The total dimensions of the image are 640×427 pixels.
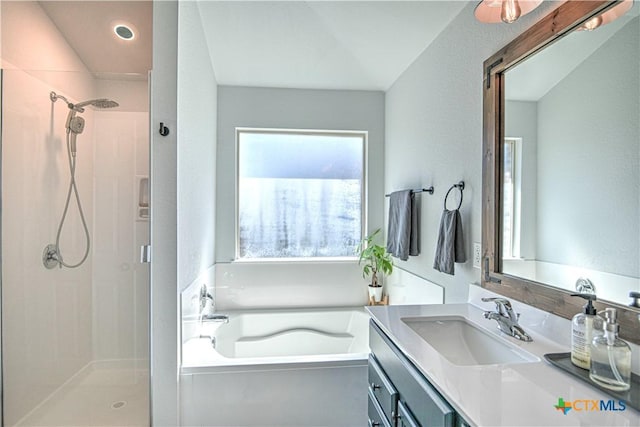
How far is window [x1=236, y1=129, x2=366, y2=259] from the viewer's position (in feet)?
10.2

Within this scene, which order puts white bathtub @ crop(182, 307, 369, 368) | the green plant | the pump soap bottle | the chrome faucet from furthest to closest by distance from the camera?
the green plant → white bathtub @ crop(182, 307, 369, 368) → the chrome faucet → the pump soap bottle

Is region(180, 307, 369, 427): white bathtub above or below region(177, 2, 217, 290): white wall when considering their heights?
below

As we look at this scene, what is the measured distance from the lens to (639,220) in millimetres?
972

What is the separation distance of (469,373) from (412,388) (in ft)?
0.69

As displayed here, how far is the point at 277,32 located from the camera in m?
2.29

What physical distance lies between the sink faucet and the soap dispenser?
31 cm

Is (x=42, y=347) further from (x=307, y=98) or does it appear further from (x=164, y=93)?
(x=307, y=98)

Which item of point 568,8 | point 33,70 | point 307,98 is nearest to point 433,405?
point 568,8

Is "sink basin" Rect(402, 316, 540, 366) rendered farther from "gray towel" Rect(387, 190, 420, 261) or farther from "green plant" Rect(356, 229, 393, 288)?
"green plant" Rect(356, 229, 393, 288)

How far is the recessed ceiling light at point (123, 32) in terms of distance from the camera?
7.14ft

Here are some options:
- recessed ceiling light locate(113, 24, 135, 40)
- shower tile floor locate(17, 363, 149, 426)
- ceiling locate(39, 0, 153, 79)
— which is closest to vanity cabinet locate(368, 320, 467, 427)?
shower tile floor locate(17, 363, 149, 426)

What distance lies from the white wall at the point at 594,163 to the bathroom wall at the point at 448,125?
349mm

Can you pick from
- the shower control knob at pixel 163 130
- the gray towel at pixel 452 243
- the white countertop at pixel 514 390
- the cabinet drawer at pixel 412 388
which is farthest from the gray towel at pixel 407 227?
the shower control knob at pixel 163 130

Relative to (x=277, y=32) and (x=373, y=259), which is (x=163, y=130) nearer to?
(x=277, y=32)
